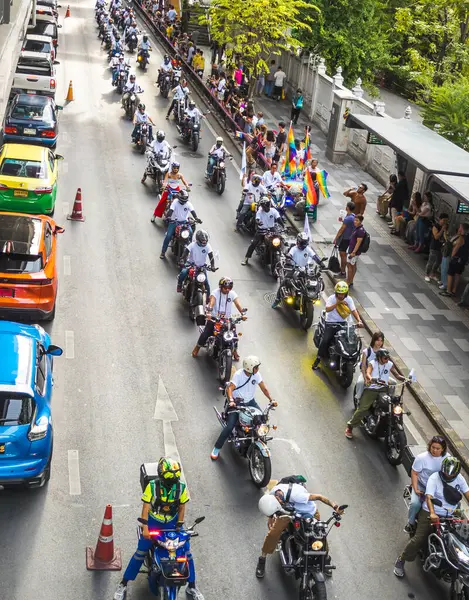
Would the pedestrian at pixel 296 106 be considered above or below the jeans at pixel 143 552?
below

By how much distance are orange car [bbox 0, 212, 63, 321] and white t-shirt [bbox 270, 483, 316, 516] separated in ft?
21.7

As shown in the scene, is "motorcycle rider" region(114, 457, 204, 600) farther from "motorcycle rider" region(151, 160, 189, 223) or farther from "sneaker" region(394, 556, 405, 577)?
"motorcycle rider" region(151, 160, 189, 223)

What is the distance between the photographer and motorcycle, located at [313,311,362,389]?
52.3 feet

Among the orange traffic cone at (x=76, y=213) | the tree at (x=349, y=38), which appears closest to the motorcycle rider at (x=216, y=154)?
the orange traffic cone at (x=76, y=213)

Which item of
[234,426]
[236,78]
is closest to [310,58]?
[236,78]

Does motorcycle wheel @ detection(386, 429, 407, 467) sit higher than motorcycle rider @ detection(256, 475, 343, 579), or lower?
lower

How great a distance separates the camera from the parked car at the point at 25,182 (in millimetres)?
20625

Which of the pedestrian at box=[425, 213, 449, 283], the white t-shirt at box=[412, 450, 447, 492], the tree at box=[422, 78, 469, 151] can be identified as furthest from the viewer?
the tree at box=[422, 78, 469, 151]

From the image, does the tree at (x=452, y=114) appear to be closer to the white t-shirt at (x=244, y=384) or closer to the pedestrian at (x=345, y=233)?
the pedestrian at (x=345, y=233)

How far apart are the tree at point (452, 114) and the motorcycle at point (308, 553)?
736 inches

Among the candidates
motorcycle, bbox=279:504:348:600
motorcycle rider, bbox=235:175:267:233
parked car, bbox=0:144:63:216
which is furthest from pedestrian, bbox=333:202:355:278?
motorcycle, bbox=279:504:348:600

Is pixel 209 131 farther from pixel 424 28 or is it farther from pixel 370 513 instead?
pixel 370 513

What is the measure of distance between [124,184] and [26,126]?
328 cm

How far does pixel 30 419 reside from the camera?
11391mm
